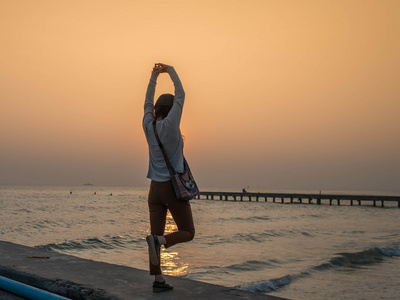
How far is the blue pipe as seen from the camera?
2.73 metres

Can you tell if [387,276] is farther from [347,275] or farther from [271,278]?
[271,278]

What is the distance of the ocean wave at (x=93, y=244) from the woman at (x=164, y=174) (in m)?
12.2

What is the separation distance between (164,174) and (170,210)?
11.6 inches

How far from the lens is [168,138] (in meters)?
3.09

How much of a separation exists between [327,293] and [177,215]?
216 inches

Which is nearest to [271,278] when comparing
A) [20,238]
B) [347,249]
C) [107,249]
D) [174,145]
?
[347,249]

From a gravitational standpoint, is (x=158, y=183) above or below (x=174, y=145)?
below

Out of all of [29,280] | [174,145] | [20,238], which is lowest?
[20,238]

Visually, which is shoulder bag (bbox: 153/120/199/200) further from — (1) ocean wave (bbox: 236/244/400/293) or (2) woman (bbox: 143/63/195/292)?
(1) ocean wave (bbox: 236/244/400/293)

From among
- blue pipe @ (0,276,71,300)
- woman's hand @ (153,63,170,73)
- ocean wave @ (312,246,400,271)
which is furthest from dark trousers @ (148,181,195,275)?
ocean wave @ (312,246,400,271)

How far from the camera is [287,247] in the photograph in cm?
1422

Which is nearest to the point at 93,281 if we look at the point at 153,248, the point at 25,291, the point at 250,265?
the point at 25,291

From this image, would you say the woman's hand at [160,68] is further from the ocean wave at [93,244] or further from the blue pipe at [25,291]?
the ocean wave at [93,244]

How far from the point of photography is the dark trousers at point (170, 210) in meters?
3.09
